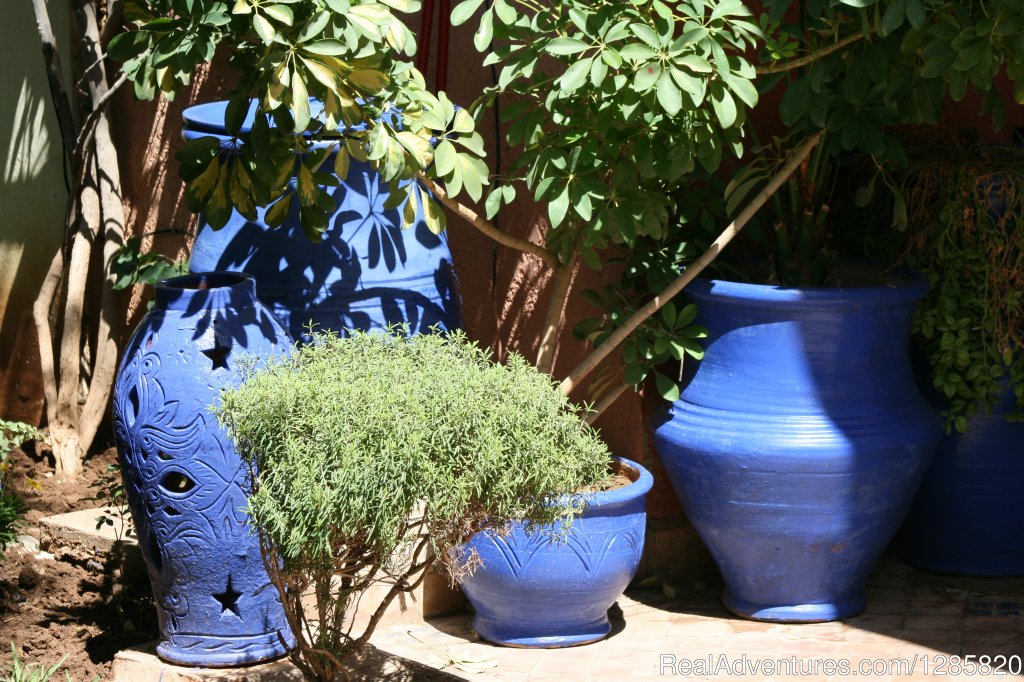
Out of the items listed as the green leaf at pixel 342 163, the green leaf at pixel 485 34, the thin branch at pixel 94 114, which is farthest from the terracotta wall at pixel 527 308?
the thin branch at pixel 94 114

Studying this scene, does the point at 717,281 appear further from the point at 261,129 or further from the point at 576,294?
the point at 261,129

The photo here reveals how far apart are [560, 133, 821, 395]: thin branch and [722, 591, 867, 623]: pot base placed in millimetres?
935

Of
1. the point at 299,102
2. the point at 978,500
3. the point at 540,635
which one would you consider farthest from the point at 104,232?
the point at 978,500

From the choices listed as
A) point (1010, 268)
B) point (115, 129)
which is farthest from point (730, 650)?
point (115, 129)

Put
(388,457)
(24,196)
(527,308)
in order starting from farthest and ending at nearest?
(24,196)
(527,308)
(388,457)

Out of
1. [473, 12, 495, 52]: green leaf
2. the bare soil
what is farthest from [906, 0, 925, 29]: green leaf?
the bare soil

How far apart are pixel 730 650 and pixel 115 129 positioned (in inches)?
131

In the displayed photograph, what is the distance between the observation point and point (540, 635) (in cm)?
389

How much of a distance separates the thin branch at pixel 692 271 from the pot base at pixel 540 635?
718mm

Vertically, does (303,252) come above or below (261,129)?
below

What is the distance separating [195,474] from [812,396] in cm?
182

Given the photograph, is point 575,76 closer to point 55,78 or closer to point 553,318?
point 553,318

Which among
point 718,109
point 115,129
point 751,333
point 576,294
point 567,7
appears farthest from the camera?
point 115,129

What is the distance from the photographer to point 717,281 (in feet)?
13.1
